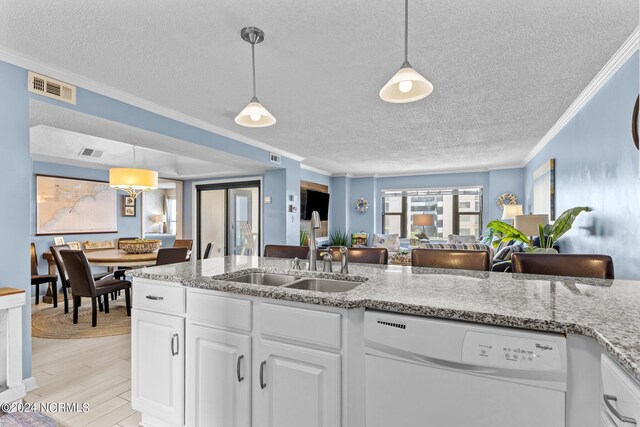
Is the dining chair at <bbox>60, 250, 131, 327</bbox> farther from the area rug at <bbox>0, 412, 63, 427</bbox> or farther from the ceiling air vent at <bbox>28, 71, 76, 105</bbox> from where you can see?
the area rug at <bbox>0, 412, 63, 427</bbox>

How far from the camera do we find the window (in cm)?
756

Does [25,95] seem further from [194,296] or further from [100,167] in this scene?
[100,167]

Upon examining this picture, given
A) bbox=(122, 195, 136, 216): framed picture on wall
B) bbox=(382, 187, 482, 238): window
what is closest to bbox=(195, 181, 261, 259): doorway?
bbox=(122, 195, 136, 216): framed picture on wall

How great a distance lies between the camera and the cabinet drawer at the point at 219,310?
1.51 m

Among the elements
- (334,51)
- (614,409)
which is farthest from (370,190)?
(614,409)

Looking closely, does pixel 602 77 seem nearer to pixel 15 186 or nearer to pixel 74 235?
pixel 15 186

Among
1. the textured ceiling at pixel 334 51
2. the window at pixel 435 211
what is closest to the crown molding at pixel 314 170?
the window at pixel 435 211

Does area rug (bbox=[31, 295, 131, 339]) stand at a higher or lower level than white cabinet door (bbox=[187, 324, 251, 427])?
lower

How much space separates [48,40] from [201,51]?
0.97m

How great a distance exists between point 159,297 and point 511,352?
1653 mm

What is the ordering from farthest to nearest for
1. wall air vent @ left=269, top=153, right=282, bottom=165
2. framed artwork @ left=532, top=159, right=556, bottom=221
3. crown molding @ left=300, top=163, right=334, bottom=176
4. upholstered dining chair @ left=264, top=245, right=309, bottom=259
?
crown molding @ left=300, top=163, right=334, bottom=176, wall air vent @ left=269, top=153, right=282, bottom=165, framed artwork @ left=532, top=159, right=556, bottom=221, upholstered dining chair @ left=264, top=245, right=309, bottom=259

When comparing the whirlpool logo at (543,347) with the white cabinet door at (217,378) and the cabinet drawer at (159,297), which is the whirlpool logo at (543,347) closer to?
the white cabinet door at (217,378)

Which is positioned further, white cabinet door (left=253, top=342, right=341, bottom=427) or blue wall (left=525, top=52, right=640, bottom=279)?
blue wall (left=525, top=52, right=640, bottom=279)

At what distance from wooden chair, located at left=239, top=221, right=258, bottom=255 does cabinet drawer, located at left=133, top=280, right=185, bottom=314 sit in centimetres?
483
